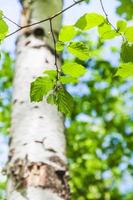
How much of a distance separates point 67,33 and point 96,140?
173 inches

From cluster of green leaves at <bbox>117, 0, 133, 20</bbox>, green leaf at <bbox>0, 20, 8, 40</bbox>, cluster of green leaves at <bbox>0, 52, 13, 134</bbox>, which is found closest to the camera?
green leaf at <bbox>0, 20, 8, 40</bbox>

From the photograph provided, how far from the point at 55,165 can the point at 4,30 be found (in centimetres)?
61

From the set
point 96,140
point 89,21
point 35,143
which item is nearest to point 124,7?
point 35,143

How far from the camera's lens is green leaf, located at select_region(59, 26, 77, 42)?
2.44ft

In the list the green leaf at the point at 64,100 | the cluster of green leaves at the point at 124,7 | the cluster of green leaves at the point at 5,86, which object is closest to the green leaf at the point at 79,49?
the green leaf at the point at 64,100

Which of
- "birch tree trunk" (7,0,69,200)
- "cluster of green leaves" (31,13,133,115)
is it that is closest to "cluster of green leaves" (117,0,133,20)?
"birch tree trunk" (7,0,69,200)

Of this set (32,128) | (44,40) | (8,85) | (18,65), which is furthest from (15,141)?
(8,85)

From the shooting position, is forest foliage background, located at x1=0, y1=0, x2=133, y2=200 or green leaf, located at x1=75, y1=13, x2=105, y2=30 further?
forest foliage background, located at x1=0, y1=0, x2=133, y2=200

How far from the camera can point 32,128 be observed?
125 centimetres

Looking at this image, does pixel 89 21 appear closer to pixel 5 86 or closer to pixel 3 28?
pixel 3 28

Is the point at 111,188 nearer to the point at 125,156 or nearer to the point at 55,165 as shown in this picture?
the point at 125,156

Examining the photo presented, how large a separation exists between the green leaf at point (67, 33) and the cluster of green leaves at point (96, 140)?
12.4ft

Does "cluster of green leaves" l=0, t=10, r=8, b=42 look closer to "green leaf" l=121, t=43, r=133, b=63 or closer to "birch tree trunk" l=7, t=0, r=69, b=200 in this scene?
"green leaf" l=121, t=43, r=133, b=63

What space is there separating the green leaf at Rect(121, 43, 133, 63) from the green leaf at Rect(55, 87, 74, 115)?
6.0 inches
